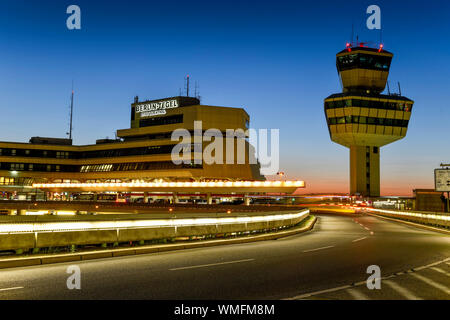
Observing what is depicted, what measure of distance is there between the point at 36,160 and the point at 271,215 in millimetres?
90789

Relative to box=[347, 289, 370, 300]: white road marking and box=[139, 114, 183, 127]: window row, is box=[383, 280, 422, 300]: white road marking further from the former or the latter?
box=[139, 114, 183, 127]: window row

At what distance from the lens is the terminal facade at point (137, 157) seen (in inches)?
3543

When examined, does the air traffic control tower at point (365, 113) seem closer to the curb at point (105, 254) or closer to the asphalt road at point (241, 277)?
the curb at point (105, 254)

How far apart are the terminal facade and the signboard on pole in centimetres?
5570

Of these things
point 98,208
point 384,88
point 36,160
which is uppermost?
point 384,88

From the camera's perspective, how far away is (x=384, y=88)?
119 meters

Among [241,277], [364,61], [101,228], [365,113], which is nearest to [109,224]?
[101,228]

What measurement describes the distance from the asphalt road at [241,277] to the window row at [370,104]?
98318 mm

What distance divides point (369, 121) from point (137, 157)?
61752mm

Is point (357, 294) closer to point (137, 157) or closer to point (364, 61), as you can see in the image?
point (137, 157)

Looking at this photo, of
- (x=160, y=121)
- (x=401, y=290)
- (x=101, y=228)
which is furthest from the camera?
(x=160, y=121)

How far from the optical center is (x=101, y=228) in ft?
48.3
